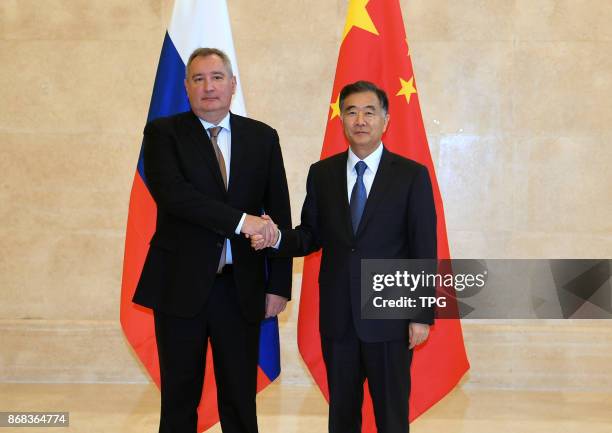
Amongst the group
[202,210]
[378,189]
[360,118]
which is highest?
[360,118]

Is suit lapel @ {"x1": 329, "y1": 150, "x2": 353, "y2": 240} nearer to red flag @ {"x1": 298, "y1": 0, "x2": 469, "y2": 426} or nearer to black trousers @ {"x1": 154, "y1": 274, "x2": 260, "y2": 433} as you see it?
black trousers @ {"x1": 154, "y1": 274, "x2": 260, "y2": 433}

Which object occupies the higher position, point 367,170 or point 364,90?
point 364,90

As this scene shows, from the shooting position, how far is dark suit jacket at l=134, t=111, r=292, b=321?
2752mm

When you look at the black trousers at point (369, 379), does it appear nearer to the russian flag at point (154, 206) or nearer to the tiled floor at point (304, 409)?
the russian flag at point (154, 206)

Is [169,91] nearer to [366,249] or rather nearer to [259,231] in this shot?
[259,231]

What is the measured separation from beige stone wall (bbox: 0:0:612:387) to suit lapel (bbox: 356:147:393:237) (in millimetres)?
2421

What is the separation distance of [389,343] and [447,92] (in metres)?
2.86

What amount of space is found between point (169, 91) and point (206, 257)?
4.46 ft

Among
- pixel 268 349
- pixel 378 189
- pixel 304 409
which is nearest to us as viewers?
pixel 378 189

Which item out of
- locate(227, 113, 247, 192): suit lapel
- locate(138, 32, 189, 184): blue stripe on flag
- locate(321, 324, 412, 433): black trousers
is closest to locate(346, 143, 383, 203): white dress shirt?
locate(227, 113, 247, 192): suit lapel

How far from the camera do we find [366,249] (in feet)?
9.12

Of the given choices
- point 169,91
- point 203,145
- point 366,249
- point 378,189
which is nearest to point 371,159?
point 378,189

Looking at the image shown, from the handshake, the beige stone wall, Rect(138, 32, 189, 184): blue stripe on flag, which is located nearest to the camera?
the handshake

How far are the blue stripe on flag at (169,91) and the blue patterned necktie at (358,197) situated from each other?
50.9 inches
